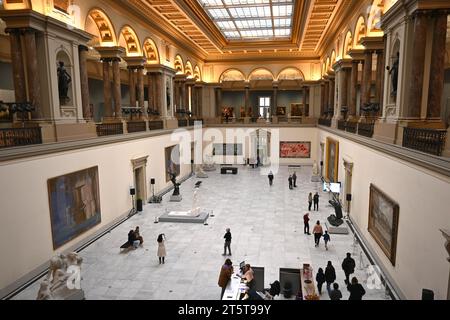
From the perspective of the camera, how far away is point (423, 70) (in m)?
9.25

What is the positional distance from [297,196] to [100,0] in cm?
1345

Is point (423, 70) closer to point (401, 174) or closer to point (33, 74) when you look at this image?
point (401, 174)

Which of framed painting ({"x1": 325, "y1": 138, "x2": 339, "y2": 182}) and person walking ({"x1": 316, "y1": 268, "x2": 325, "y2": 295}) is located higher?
framed painting ({"x1": 325, "y1": 138, "x2": 339, "y2": 182})

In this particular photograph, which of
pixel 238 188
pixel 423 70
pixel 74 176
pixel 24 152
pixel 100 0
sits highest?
pixel 100 0

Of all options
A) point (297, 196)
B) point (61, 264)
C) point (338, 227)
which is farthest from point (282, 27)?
point (61, 264)

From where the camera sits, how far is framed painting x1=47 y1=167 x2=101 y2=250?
412 inches

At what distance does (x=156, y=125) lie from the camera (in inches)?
781

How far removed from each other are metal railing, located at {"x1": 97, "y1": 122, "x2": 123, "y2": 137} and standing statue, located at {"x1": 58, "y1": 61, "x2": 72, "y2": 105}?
6.62 ft

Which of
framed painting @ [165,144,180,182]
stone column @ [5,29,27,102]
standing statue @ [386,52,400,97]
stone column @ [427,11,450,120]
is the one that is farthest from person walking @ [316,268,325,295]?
framed painting @ [165,144,180,182]

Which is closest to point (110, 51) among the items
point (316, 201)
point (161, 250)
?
point (161, 250)

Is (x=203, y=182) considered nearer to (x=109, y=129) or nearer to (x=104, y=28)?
(x=109, y=129)

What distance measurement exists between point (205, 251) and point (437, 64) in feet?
28.8

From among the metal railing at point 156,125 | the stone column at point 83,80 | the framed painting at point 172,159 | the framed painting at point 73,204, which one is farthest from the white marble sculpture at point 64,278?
the framed painting at point 172,159

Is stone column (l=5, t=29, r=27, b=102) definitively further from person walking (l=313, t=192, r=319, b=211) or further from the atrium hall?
person walking (l=313, t=192, r=319, b=211)
